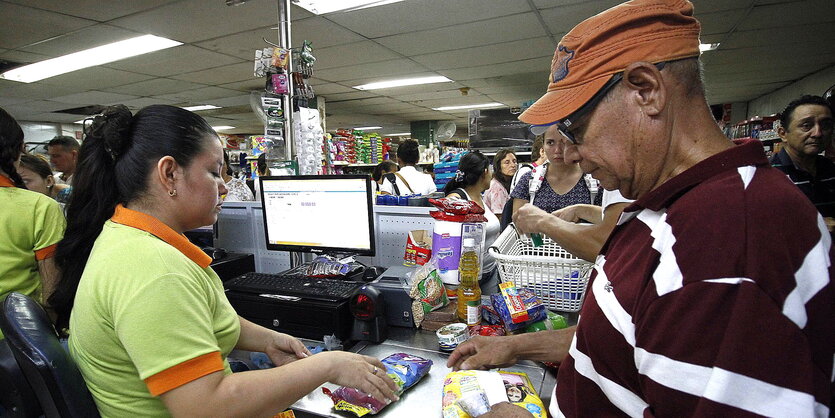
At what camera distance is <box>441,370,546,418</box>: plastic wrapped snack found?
0.97m

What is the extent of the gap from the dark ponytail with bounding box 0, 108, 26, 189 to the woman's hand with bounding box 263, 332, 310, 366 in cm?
161

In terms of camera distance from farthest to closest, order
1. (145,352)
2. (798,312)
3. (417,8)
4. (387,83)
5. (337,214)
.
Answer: (387,83) < (417,8) < (337,214) < (145,352) < (798,312)

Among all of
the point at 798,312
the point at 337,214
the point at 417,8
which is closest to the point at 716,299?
the point at 798,312

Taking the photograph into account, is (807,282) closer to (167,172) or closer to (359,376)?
(359,376)

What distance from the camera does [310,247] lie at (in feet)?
6.66

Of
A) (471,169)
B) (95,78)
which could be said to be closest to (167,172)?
(471,169)

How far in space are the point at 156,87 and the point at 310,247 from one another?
633cm

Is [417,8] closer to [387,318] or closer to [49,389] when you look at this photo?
[387,318]

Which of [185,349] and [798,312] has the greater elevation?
[798,312]

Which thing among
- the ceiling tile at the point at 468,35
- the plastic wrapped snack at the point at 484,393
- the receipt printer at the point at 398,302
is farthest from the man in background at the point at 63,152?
the plastic wrapped snack at the point at 484,393

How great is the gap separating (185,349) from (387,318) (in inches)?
32.6

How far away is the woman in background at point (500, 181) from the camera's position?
14.8ft

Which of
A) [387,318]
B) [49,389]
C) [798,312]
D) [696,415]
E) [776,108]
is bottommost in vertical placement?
[387,318]

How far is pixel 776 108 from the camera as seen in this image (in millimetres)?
8500
